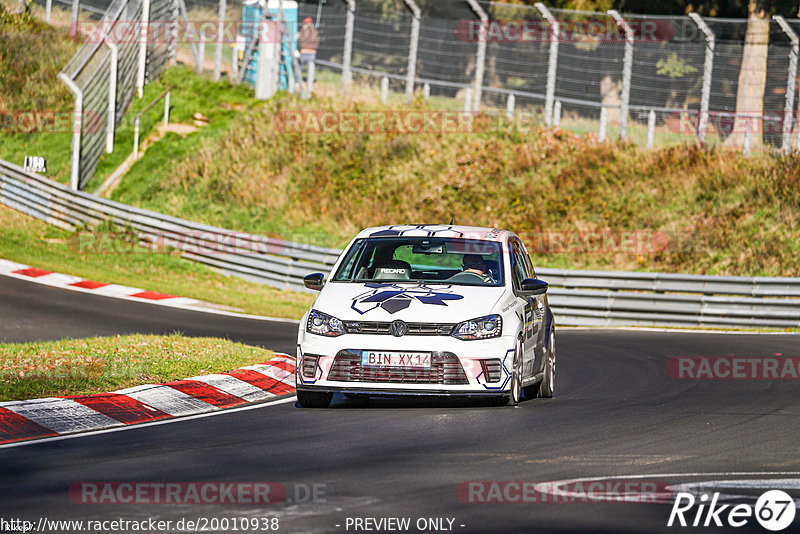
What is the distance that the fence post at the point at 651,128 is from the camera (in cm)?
3011

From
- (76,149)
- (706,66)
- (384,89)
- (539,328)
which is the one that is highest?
(706,66)

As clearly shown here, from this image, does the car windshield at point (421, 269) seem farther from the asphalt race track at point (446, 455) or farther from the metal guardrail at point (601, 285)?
the metal guardrail at point (601, 285)

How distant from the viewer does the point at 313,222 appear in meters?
30.9

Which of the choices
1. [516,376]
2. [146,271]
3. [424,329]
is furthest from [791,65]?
[424,329]

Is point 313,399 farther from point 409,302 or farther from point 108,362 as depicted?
point 108,362

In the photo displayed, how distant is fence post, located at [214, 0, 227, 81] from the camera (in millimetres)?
36500

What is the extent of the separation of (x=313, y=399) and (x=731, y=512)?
490 cm

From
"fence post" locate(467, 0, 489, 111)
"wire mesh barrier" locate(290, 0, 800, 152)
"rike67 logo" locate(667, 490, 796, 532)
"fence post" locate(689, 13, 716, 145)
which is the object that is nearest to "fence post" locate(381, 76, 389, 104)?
"wire mesh barrier" locate(290, 0, 800, 152)

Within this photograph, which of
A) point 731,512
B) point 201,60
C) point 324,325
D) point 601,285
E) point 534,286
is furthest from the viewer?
point 201,60

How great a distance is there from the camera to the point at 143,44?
37.7 metres

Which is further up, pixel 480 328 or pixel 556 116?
pixel 556 116

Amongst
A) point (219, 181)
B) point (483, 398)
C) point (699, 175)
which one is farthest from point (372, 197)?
point (483, 398)

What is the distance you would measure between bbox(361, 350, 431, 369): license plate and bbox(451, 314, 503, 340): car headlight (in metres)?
0.33

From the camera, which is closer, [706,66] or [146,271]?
[146,271]
